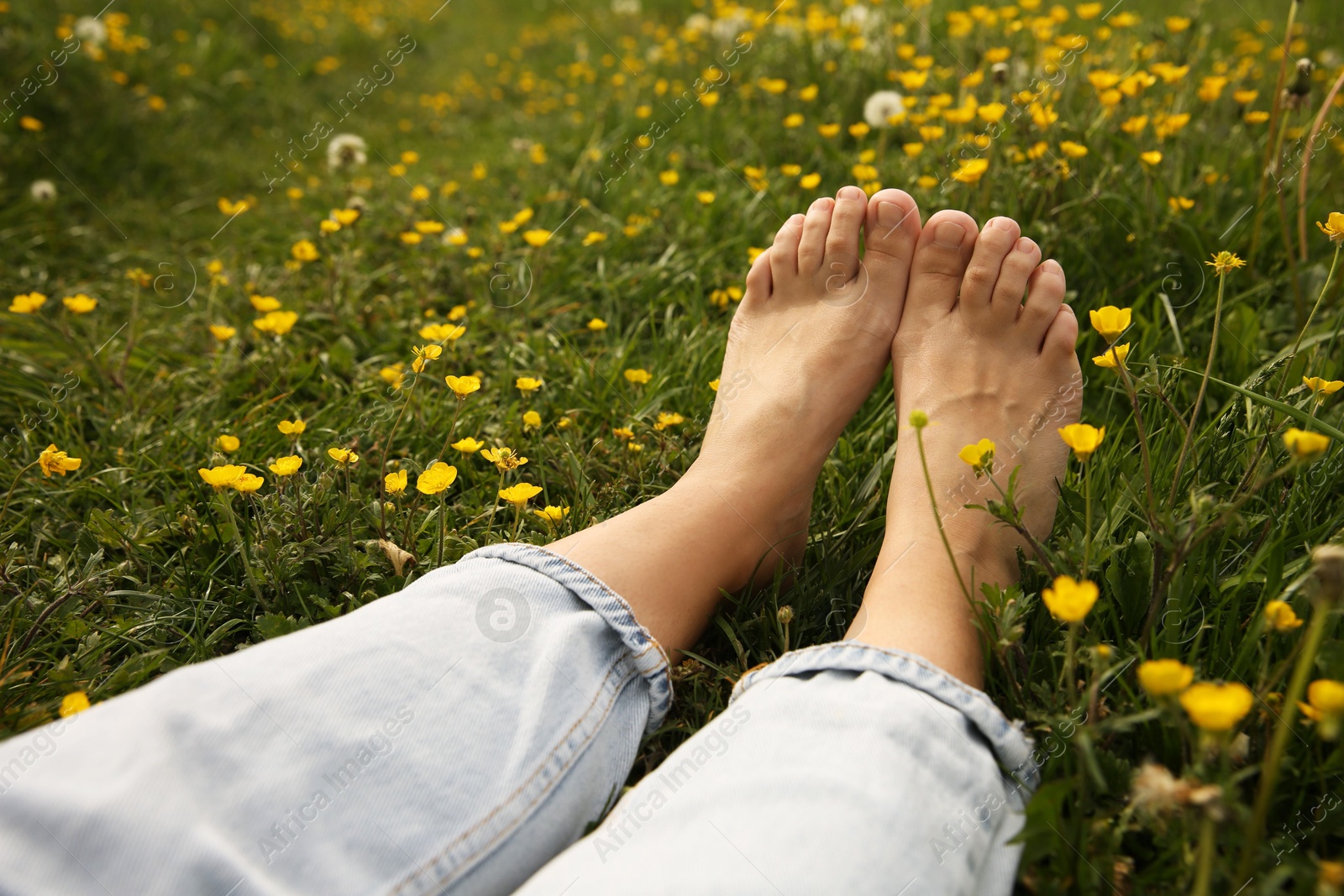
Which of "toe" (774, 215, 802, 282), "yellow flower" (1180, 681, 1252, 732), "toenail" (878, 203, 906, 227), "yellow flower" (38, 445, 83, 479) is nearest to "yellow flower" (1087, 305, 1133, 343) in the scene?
"yellow flower" (1180, 681, 1252, 732)

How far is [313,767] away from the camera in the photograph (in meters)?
0.74

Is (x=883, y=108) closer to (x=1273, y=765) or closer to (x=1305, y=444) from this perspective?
(x=1305, y=444)

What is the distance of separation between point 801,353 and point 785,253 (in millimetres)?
268

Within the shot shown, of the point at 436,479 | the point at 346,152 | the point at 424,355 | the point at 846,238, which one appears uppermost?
the point at 346,152

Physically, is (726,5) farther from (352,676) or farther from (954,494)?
(352,676)

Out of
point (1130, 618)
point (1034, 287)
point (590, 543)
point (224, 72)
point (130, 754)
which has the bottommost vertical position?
point (1130, 618)

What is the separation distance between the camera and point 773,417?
4.56ft

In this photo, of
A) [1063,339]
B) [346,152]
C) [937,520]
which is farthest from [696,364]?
[346,152]

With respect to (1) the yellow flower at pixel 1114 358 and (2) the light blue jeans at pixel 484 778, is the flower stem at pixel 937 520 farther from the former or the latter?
(1) the yellow flower at pixel 1114 358

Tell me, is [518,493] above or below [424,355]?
below

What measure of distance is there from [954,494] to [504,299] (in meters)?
1.19

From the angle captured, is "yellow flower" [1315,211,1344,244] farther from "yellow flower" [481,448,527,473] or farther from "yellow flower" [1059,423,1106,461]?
"yellow flower" [481,448,527,473]

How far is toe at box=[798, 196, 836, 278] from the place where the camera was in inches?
65.5

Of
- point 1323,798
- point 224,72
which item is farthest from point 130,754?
point 224,72
